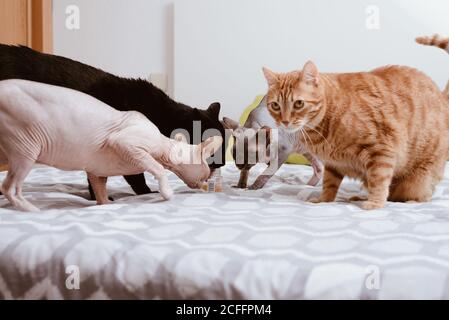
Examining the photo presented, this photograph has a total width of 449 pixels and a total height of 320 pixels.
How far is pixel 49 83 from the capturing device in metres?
1.21

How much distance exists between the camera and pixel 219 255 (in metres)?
0.78

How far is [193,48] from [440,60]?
53.0 inches

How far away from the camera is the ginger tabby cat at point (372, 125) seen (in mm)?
1281

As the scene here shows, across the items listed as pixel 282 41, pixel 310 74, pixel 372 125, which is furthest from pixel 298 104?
pixel 282 41

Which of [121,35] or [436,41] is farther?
[121,35]

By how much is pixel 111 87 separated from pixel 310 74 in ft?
1.80

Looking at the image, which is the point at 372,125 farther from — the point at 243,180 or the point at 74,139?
the point at 74,139

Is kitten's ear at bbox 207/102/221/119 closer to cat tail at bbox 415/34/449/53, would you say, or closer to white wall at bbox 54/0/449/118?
cat tail at bbox 415/34/449/53

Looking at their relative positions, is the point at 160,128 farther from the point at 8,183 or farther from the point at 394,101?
the point at 394,101

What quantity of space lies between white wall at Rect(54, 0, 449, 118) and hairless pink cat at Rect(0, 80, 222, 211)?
5.11 feet

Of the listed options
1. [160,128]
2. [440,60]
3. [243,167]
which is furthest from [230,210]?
[440,60]

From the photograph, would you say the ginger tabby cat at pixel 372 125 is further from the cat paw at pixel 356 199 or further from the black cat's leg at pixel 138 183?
the black cat's leg at pixel 138 183

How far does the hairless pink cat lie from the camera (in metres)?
1.04

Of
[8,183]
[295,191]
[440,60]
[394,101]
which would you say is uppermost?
[440,60]
